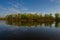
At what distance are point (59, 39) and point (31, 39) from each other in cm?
91

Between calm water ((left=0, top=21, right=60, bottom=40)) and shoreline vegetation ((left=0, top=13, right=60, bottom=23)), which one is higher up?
shoreline vegetation ((left=0, top=13, right=60, bottom=23))

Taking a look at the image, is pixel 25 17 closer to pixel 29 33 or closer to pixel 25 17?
pixel 25 17

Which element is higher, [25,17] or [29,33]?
[25,17]

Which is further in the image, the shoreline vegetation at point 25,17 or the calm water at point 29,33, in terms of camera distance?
the shoreline vegetation at point 25,17

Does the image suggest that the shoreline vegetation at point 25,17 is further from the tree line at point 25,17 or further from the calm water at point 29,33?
the calm water at point 29,33

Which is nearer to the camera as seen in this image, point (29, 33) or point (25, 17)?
point (29, 33)

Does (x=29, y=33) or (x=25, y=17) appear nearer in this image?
(x=29, y=33)

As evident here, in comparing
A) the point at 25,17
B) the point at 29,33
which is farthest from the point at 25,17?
the point at 29,33

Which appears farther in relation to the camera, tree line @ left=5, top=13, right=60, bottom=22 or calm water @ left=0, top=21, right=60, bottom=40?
tree line @ left=5, top=13, right=60, bottom=22

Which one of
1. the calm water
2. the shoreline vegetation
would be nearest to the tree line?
the shoreline vegetation

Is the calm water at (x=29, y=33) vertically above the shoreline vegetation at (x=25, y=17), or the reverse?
the shoreline vegetation at (x=25, y=17)

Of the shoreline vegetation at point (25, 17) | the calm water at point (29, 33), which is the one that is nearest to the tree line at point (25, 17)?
the shoreline vegetation at point (25, 17)

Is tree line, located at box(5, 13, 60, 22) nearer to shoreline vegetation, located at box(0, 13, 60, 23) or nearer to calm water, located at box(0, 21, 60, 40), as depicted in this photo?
shoreline vegetation, located at box(0, 13, 60, 23)

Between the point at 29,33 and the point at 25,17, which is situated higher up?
the point at 25,17
